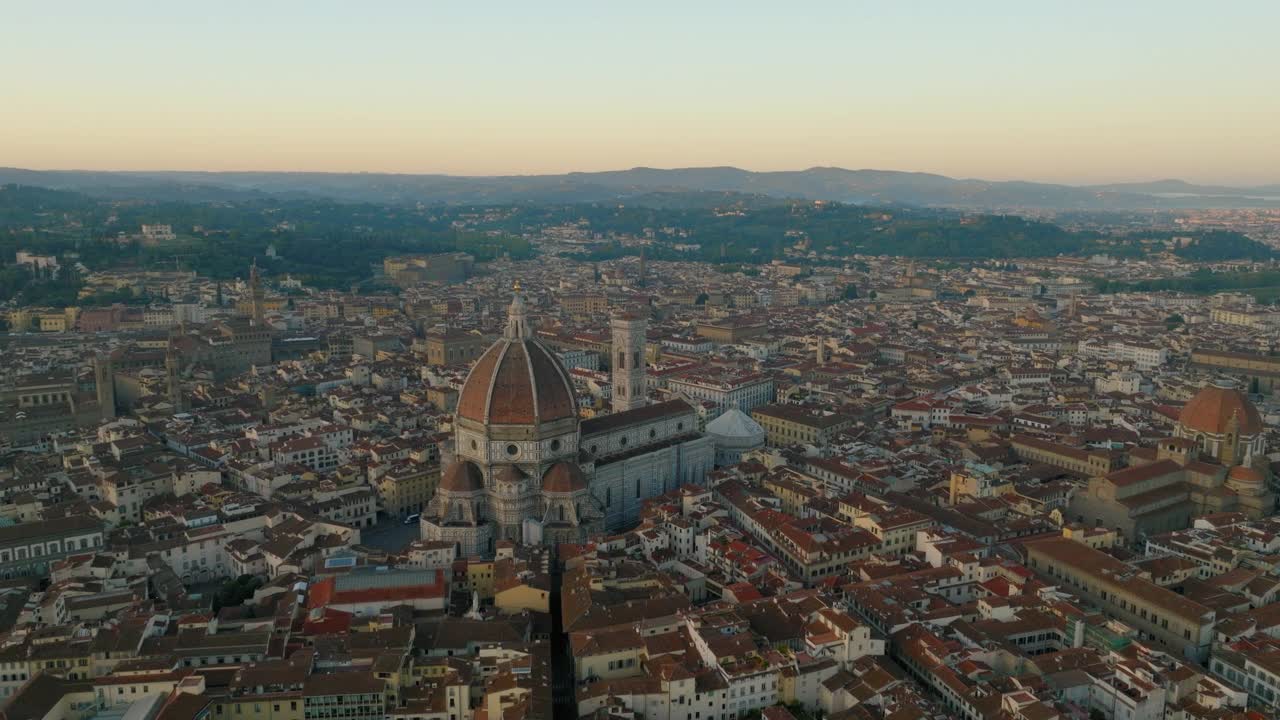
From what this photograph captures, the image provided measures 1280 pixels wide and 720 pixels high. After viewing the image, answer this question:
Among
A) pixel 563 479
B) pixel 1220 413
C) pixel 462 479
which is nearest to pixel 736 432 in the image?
pixel 563 479

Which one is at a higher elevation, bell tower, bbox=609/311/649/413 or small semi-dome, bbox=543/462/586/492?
bell tower, bbox=609/311/649/413

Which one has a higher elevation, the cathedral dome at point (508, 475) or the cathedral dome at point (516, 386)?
the cathedral dome at point (516, 386)

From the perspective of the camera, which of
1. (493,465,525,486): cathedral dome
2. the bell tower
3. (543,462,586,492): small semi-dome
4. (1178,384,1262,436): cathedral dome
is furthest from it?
the bell tower

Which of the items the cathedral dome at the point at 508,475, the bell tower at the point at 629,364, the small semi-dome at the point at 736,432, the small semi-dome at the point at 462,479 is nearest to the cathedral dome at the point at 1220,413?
the small semi-dome at the point at 736,432

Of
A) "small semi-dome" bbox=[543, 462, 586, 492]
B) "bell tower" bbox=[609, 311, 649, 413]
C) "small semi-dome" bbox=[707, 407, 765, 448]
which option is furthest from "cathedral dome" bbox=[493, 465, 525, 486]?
"small semi-dome" bbox=[707, 407, 765, 448]

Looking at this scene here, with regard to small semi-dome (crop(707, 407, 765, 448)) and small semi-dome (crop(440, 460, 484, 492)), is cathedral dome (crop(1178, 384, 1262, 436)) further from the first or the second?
small semi-dome (crop(440, 460, 484, 492))

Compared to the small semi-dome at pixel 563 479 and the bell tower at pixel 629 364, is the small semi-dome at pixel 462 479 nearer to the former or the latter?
the small semi-dome at pixel 563 479

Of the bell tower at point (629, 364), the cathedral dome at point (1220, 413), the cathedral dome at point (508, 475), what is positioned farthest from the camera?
the bell tower at point (629, 364)
